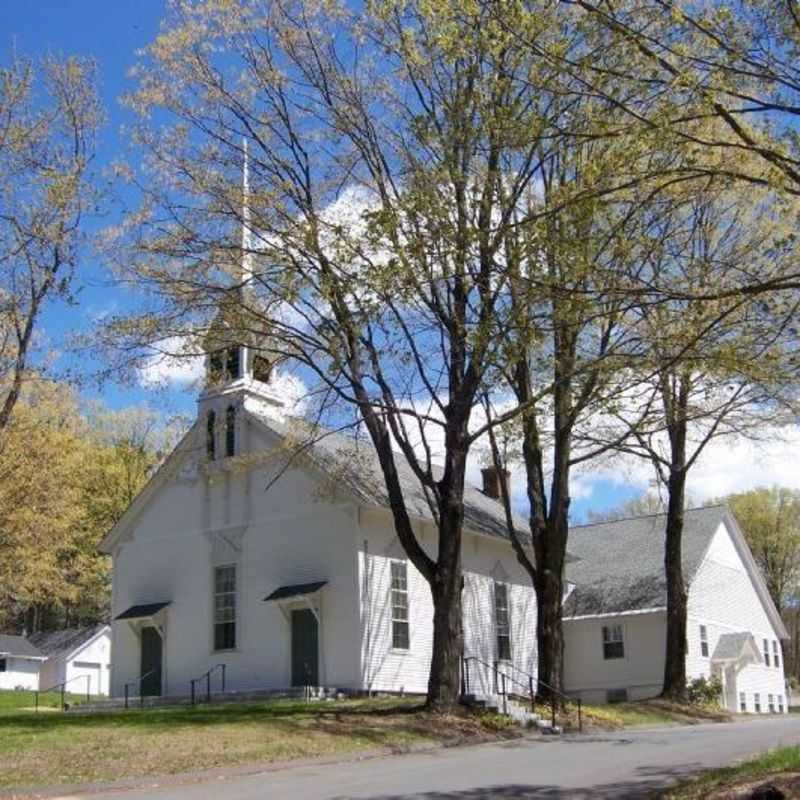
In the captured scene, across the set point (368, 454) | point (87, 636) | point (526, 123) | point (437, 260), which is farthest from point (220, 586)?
point (87, 636)

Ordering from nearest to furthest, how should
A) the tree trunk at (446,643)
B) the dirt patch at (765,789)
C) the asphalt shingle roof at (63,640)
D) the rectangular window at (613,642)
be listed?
the dirt patch at (765,789)
the tree trunk at (446,643)
the rectangular window at (613,642)
the asphalt shingle roof at (63,640)

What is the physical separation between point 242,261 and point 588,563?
25862 mm

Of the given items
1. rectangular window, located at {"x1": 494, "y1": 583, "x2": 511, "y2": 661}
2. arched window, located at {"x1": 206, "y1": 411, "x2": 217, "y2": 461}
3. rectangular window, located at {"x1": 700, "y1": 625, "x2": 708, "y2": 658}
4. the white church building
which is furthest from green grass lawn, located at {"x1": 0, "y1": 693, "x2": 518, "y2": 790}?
rectangular window, located at {"x1": 700, "y1": 625, "x2": 708, "y2": 658}

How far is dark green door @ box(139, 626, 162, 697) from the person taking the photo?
31.7 meters

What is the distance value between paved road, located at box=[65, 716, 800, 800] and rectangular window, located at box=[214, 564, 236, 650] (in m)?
→ 13.3

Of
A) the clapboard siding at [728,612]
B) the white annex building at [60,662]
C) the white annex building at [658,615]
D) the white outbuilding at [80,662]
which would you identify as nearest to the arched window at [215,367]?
the white annex building at [658,615]

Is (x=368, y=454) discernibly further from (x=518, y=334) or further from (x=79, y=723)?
(x=518, y=334)

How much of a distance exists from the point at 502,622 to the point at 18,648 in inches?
1349

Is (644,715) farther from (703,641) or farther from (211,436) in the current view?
(211,436)

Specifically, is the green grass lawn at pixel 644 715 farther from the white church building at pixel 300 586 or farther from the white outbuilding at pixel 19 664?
the white outbuilding at pixel 19 664

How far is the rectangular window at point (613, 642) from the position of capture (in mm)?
37562

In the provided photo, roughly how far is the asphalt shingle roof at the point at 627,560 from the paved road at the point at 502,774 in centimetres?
1988

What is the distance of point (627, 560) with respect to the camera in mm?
41594

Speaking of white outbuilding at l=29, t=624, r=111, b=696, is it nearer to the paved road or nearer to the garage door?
the garage door
